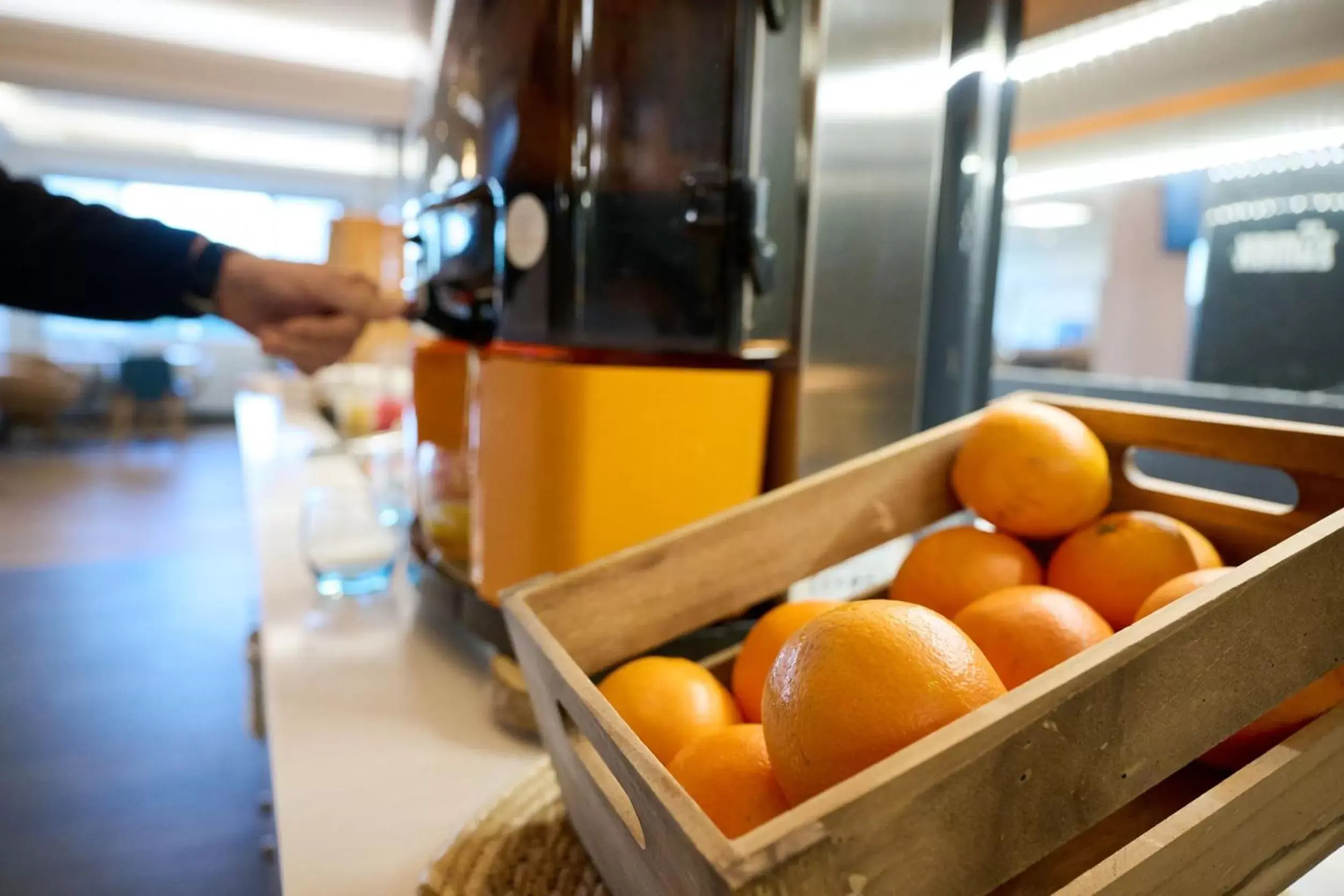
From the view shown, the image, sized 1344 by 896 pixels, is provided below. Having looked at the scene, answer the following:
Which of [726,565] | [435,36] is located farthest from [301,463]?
[726,565]

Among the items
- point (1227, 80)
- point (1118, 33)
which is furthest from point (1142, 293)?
point (1118, 33)

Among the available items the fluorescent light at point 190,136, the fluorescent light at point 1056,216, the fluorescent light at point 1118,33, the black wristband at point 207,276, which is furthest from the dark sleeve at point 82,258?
the fluorescent light at point 1056,216

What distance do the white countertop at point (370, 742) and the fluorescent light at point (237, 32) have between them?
2.13m

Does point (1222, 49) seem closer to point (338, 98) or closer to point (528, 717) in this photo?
point (528, 717)

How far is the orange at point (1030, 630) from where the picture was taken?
39cm

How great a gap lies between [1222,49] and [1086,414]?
0.66 m

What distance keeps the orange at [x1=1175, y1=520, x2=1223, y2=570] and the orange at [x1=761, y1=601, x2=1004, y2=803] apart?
21cm

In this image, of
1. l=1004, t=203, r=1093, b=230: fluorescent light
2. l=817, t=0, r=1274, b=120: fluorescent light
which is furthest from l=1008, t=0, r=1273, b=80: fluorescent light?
l=1004, t=203, r=1093, b=230: fluorescent light

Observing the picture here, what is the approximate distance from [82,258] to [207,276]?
133mm

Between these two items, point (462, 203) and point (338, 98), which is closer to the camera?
point (462, 203)

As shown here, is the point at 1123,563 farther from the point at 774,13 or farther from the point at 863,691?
the point at 774,13

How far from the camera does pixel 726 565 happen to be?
49 cm

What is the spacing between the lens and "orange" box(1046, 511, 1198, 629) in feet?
1.51

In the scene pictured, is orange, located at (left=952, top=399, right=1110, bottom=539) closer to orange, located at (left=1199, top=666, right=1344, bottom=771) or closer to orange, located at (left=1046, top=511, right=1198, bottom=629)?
→ orange, located at (left=1046, top=511, right=1198, bottom=629)
